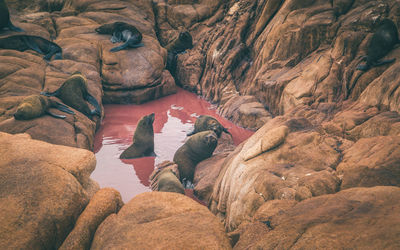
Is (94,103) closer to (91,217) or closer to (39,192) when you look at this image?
(39,192)

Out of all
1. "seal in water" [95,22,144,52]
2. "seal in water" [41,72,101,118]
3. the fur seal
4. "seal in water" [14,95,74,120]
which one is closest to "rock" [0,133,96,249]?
"seal in water" [14,95,74,120]

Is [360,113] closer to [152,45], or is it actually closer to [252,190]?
[252,190]

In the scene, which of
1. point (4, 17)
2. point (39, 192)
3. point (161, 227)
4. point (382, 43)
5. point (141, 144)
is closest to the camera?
point (161, 227)

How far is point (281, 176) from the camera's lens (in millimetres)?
3078

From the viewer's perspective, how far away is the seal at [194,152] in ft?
20.2

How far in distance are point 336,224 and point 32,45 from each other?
391 inches

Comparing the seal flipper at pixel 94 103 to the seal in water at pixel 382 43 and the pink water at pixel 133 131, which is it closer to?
the pink water at pixel 133 131

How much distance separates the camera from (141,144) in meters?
6.66

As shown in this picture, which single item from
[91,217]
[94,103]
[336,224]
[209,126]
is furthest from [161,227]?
[94,103]

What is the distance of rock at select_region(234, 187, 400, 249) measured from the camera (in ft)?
5.10

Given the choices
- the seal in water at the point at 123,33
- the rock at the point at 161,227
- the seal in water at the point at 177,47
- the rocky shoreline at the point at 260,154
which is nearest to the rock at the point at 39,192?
the rocky shoreline at the point at 260,154

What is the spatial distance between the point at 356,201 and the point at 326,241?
0.50 m

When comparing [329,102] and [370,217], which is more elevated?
[370,217]

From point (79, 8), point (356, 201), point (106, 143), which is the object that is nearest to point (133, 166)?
point (106, 143)
